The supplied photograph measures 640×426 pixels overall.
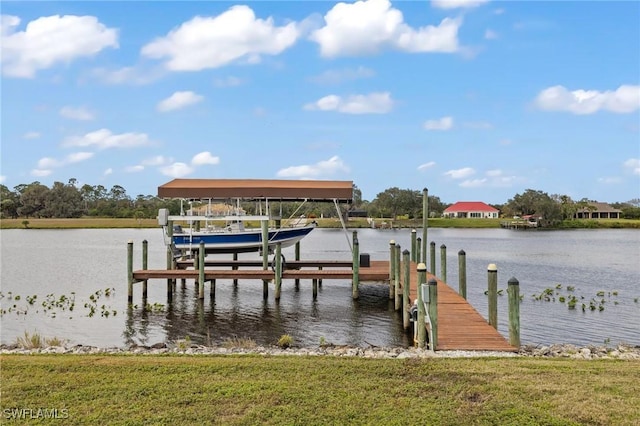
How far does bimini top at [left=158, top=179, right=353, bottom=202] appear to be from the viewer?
22.1m

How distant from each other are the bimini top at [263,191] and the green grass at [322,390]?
13102mm

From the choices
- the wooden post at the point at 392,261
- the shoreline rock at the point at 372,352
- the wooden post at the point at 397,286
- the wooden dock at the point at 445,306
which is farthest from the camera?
the wooden post at the point at 392,261

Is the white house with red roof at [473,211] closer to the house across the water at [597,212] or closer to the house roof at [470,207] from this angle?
the house roof at [470,207]

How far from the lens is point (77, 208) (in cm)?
12712

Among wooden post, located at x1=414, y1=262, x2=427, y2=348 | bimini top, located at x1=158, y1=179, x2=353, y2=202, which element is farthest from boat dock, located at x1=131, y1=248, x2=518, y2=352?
bimini top, located at x1=158, y1=179, x2=353, y2=202

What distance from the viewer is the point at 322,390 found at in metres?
7.48

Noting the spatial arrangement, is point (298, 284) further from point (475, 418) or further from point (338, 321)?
point (475, 418)

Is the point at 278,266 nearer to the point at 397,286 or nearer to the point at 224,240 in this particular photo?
the point at 397,286

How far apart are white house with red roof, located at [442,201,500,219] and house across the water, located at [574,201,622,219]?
60.7 ft

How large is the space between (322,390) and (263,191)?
1533cm

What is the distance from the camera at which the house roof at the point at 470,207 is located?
13200 cm

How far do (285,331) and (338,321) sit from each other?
7.29ft

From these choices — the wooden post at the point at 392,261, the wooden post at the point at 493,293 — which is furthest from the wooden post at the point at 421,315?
the wooden post at the point at 392,261

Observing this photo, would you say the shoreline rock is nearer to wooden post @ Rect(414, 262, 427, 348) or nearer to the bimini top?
wooden post @ Rect(414, 262, 427, 348)
